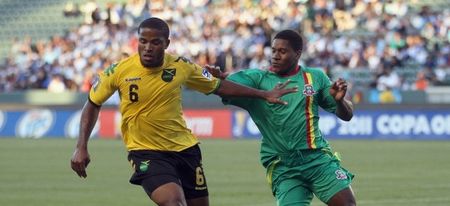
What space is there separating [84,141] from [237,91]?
1377 millimetres

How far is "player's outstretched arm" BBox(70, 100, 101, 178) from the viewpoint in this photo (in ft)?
30.2

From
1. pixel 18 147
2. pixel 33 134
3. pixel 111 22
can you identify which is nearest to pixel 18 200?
pixel 18 147

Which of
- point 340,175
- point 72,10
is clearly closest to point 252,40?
point 72,10

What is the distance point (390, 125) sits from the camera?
104 feet

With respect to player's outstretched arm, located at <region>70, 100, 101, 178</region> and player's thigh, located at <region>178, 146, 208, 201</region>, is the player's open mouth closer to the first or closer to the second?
player's outstretched arm, located at <region>70, 100, 101, 178</region>

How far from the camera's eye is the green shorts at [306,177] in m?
9.73

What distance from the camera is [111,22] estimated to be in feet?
137

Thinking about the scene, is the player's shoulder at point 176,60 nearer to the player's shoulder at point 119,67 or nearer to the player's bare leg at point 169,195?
the player's shoulder at point 119,67

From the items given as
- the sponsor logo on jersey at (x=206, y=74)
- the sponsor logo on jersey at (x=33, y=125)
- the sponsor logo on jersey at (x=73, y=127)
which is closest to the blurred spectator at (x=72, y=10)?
the sponsor logo on jersey at (x=33, y=125)

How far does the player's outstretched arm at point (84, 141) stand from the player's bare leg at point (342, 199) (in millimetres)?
2016

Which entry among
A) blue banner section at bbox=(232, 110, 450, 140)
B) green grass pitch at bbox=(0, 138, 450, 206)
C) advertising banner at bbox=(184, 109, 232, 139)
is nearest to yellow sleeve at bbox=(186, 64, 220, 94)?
green grass pitch at bbox=(0, 138, 450, 206)

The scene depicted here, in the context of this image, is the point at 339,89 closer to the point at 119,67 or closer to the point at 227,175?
the point at 119,67

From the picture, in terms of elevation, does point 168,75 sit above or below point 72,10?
above

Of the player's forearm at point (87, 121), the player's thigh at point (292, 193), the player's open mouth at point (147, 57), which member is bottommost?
the player's thigh at point (292, 193)
